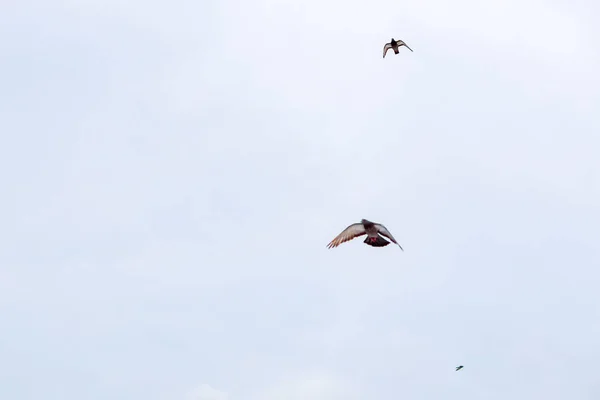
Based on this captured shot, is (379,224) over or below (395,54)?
below

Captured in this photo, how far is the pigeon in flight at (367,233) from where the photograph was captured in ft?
252

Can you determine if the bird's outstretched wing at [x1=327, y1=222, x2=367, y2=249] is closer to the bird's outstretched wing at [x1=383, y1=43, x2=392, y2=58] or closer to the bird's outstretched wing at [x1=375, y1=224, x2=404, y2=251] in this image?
the bird's outstretched wing at [x1=375, y1=224, x2=404, y2=251]

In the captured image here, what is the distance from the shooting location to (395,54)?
109 m

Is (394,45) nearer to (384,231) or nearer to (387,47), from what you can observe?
(387,47)

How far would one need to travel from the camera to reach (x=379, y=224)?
79.0 meters

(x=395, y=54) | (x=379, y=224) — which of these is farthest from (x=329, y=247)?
(x=395, y=54)

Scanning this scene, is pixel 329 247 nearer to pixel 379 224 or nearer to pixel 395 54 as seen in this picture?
pixel 379 224

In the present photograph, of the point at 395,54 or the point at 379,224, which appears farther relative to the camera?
the point at 395,54

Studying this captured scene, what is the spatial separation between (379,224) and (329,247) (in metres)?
6.15

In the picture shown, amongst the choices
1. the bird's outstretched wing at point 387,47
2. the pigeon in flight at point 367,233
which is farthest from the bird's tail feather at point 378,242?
the bird's outstretched wing at point 387,47

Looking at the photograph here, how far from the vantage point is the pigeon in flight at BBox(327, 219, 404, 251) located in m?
76.9

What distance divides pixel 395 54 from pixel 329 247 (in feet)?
137

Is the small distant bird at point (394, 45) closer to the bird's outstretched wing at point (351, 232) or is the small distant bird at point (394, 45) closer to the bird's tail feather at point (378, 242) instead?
the bird's outstretched wing at point (351, 232)

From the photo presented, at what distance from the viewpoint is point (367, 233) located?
259 ft
